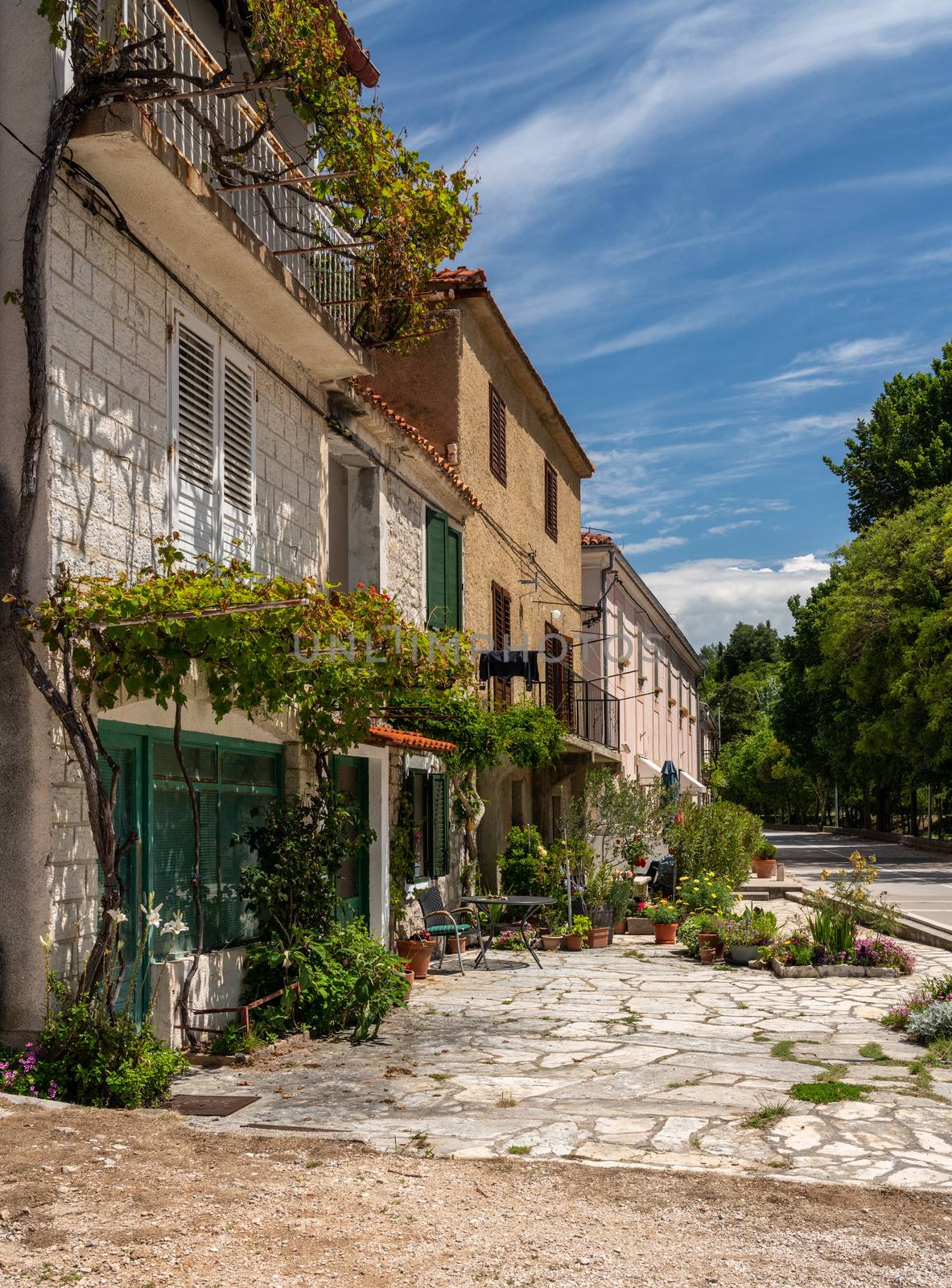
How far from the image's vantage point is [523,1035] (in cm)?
952

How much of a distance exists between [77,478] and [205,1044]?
399cm

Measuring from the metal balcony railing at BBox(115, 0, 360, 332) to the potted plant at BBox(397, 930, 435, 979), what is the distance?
6.23 m

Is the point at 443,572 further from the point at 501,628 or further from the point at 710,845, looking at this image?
the point at 710,845

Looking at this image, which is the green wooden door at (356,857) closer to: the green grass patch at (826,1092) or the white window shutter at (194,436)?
the white window shutter at (194,436)

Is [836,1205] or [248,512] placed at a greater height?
[248,512]

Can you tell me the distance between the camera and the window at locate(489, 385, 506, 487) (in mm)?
18422

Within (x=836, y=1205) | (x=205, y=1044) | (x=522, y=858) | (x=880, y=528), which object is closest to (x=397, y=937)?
(x=522, y=858)

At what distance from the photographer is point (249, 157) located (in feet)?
31.6

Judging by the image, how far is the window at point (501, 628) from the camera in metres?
18.0

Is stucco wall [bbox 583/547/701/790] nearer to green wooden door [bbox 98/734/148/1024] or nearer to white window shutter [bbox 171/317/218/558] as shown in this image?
white window shutter [bbox 171/317/218/558]

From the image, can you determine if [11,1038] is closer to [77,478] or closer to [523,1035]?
[77,478]

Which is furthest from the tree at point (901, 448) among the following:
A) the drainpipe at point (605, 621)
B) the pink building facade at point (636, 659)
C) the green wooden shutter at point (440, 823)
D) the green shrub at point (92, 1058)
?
the green shrub at point (92, 1058)

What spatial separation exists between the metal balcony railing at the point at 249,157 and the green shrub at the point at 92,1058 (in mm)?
5483

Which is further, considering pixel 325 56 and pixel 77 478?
pixel 325 56
